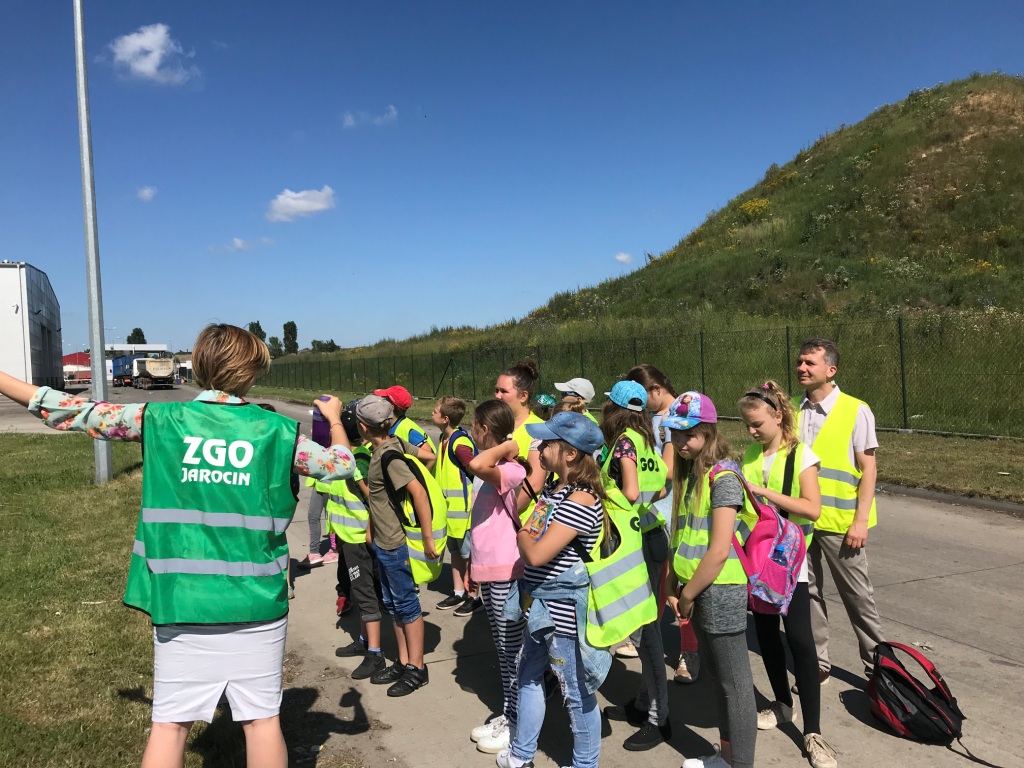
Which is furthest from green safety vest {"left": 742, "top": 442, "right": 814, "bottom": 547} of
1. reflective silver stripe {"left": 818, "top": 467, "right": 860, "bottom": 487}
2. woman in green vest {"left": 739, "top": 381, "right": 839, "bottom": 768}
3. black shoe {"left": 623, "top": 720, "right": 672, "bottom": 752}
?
black shoe {"left": 623, "top": 720, "right": 672, "bottom": 752}

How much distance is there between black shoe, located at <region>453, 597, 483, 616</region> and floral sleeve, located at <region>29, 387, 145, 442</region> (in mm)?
3697

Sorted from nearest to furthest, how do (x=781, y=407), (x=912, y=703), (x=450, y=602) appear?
(x=912, y=703) → (x=781, y=407) → (x=450, y=602)

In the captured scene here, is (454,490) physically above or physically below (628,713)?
above

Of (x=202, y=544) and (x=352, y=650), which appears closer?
(x=202, y=544)

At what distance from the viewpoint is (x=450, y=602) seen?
596 cm

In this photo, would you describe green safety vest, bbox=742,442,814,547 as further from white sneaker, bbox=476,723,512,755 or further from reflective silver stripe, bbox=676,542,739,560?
white sneaker, bbox=476,723,512,755

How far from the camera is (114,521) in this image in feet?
28.8

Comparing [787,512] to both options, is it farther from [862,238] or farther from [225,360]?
[862,238]

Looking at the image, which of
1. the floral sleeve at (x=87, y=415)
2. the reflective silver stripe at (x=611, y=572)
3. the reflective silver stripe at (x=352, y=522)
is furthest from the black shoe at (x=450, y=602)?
the floral sleeve at (x=87, y=415)

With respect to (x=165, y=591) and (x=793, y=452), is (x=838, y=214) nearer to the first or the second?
(x=793, y=452)

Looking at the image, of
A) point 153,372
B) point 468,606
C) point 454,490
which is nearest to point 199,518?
point 454,490

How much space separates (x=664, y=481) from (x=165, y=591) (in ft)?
8.72

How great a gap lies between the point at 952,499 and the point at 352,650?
25.4ft

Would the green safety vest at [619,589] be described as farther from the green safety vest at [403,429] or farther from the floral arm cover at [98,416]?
the green safety vest at [403,429]
